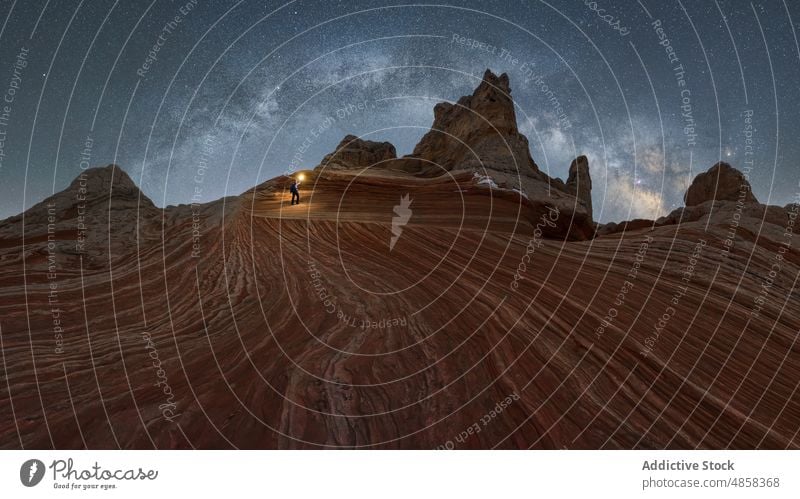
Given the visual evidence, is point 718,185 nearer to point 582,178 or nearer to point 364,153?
point 582,178

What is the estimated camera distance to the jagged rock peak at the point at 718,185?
30328mm

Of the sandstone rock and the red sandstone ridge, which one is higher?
the sandstone rock

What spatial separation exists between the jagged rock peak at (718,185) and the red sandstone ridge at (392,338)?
2864 cm

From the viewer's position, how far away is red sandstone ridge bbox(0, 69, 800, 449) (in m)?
4.02

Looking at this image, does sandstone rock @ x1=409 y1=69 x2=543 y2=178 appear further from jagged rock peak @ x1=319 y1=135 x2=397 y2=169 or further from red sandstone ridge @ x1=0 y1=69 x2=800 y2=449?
red sandstone ridge @ x1=0 y1=69 x2=800 y2=449

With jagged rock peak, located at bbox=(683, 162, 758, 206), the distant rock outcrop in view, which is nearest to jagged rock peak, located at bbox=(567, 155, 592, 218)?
the distant rock outcrop

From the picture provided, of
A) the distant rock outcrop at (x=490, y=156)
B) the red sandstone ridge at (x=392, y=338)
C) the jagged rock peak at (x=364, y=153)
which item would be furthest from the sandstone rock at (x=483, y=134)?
the red sandstone ridge at (x=392, y=338)

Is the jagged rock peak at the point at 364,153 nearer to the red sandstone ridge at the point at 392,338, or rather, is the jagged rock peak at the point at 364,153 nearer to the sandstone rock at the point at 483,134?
the sandstone rock at the point at 483,134

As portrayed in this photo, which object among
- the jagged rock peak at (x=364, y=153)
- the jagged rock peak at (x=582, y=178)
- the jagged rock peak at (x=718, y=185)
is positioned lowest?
the jagged rock peak at (x=718, y=185)

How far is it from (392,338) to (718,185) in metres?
41.0

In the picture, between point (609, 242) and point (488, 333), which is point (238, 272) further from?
point (609, 242)

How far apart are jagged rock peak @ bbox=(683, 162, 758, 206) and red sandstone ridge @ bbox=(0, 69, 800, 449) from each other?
2864 cm
